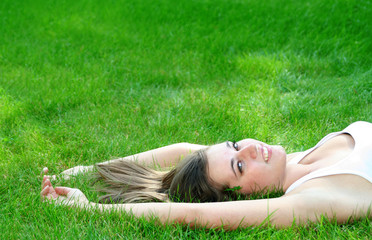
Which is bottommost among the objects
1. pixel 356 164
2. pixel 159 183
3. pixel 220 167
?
pixel 159 183

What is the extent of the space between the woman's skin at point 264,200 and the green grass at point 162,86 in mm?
77

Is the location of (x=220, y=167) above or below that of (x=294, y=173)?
above

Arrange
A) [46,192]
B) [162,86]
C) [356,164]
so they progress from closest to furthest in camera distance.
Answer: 1. [356,164]
2. [46,192]
3. [162,86]

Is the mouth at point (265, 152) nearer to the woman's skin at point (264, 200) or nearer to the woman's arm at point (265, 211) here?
the woman's skin at point (264, 200)

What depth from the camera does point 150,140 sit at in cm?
391

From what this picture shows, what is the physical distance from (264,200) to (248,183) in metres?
0.29

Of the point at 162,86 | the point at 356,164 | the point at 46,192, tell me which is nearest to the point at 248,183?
the point at 356,164

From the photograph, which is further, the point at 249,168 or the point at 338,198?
the point at 249,168

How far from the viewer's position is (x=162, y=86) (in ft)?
17.4

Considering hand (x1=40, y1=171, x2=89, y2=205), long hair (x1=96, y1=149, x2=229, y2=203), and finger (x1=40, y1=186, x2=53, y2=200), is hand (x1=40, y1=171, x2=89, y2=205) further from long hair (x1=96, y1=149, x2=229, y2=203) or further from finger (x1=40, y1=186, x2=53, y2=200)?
long hair (x1=96, y1=149, x2=229, y2=203)

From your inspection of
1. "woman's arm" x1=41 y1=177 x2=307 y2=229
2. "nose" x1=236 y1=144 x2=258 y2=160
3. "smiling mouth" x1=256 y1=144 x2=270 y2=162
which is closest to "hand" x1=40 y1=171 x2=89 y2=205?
"woman's arm" x1=41 y1=177 x2=307 y2=229

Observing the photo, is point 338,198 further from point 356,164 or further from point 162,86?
point 162,86

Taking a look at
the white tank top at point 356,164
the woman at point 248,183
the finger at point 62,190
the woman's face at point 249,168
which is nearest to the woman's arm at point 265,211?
the woman at point 248,183

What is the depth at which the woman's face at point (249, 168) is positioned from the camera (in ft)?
9.45
